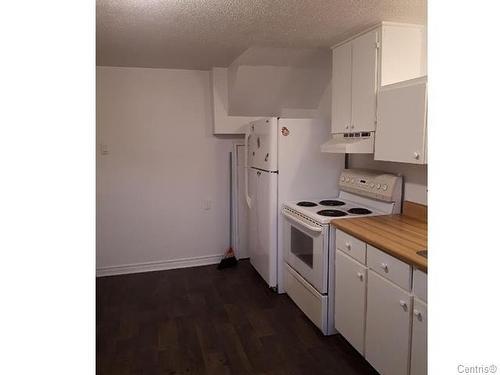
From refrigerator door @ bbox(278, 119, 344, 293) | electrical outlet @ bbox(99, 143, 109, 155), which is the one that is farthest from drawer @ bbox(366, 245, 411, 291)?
electrical outlet @ bbox(99, 143, 109, 155)

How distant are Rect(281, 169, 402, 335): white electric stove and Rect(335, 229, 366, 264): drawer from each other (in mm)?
101

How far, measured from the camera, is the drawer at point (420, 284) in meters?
1.77

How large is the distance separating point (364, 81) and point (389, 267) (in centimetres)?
132

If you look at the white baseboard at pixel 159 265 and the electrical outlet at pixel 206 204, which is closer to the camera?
the white baseboard at pixel 159 265

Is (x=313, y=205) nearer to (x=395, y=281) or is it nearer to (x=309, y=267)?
(x=309, y=267)

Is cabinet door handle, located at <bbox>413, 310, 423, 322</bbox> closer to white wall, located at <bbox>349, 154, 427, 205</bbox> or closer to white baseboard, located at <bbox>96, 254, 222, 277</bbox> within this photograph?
white wall, located at <bbox>349, 154, 427, 205</bbox>

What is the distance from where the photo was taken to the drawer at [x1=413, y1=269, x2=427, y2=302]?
1767 millimetres

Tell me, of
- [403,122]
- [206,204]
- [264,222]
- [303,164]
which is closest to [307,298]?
[264,222]

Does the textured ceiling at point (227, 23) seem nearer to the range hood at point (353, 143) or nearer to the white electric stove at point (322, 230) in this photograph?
the range hood at point (353, 143)

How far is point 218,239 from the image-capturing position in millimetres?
4348

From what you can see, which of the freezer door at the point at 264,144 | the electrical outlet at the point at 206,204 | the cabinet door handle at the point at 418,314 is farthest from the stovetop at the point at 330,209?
the electrical outlet at the point at 206,204

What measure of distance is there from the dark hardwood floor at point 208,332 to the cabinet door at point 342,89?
1.54m
